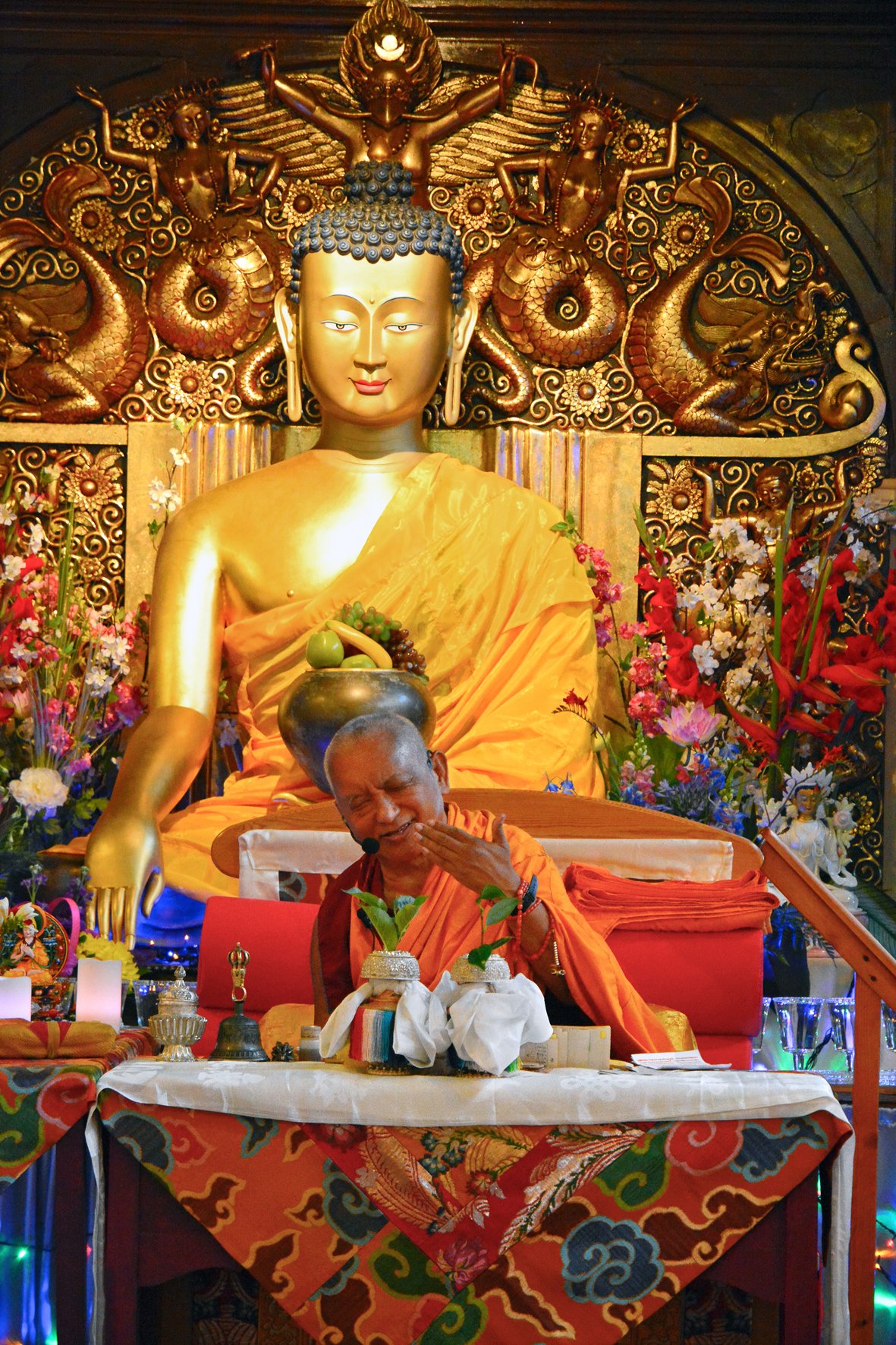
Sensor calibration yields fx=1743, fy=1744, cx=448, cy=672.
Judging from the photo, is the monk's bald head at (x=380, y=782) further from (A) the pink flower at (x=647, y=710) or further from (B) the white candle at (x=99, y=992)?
(A) the pink flower at (x=647, y=710)

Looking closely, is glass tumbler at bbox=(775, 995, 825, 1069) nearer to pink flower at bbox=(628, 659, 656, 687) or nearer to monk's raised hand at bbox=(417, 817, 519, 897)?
monk's raised hand at bbox=(417, 817, 519, 897)

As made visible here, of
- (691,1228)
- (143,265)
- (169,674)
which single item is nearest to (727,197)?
(143,265)

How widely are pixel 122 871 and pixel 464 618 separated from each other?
132 centimetres

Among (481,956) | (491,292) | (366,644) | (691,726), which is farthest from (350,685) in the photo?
(481,956)

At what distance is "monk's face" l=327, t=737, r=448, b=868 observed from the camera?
8.66 ft


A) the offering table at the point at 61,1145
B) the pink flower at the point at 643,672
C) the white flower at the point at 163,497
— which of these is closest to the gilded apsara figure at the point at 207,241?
the white flower at the point at 163,497

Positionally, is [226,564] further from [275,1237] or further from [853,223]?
[275,1237]

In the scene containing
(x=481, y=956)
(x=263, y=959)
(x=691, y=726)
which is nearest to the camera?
(x=481, y=956)

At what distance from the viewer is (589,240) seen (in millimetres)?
5695

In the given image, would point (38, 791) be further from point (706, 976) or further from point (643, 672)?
point (706, 976)

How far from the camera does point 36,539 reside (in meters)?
5.21

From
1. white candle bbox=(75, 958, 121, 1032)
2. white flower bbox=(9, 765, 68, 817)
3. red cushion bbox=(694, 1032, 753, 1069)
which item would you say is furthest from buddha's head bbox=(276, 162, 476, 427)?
white candle bbox=(75, 958, 121, 1032)

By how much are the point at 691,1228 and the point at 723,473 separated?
148 inches

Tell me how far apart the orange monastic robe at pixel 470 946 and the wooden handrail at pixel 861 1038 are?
0.97 ft
